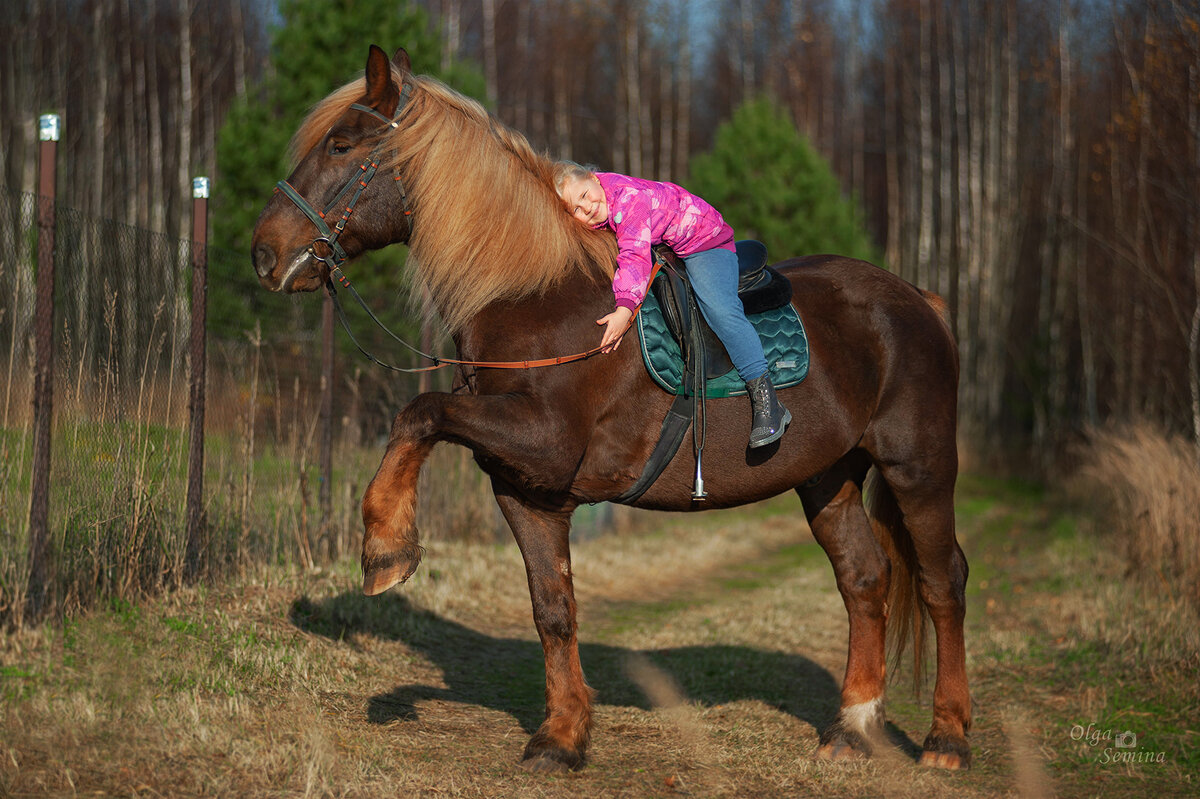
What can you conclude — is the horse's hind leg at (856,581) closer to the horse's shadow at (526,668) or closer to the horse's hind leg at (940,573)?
the horse's hind leg at (940,573)

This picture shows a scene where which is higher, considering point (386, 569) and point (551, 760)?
point (386, 569)

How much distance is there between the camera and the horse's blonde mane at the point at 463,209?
163 inches

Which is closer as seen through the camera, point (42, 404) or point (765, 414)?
point (765, 414)

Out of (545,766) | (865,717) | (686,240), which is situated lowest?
(865,717)

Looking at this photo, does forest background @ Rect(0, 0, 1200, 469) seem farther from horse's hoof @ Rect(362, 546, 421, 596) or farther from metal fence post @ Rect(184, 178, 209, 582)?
horse's hoof @ Rect(362, 546, 421, 596)

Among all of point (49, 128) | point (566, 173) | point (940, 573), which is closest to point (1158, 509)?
point (940, 573)

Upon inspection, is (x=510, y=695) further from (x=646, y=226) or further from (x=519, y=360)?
(x=646, y=226)

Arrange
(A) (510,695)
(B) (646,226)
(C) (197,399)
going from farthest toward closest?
1. (C) (197,399)
2. (A) (510,695)
3. (B) (646,226)

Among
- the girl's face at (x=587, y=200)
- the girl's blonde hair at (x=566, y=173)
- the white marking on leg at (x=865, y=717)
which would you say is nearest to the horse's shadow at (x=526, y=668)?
the white marking on leg at (x=865, y=717)

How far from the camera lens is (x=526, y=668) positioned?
6340 millimetres

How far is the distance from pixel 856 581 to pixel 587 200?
96.9 inches

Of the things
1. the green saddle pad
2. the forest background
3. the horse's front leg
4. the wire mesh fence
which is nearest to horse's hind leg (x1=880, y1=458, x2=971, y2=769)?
the green saddle pad

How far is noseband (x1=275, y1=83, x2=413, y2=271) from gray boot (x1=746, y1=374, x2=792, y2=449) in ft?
5.81

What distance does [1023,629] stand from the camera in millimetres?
7969
